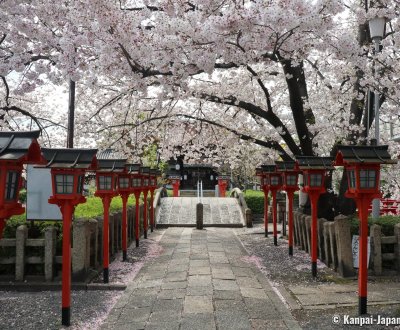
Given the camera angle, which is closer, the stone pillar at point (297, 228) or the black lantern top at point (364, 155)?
the black lantern top at point (364, 155)

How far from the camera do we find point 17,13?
290 inches

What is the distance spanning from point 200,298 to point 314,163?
3769 mm

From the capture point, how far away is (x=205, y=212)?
20.7 meters

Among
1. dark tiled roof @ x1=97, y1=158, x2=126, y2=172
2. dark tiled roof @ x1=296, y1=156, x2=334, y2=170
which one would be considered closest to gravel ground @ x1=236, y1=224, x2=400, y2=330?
dark tiled roof @ x1=296, y1=156, x2=334, y2=170

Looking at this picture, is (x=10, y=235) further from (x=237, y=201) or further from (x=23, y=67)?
(x=237, y=201)

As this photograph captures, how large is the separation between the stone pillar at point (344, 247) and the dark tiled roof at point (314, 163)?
108cm

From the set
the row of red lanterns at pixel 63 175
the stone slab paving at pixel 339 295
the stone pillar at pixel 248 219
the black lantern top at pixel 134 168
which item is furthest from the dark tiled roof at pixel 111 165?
the stone pillar at pixel 248 219

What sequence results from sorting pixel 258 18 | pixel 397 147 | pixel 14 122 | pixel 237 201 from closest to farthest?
pixel 258 18
pixel 397 147
pixel 14 122
pixel 237 201

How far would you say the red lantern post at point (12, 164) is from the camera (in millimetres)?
4162

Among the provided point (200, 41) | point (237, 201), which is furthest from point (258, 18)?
point (237, 201)

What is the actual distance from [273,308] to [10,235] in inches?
204

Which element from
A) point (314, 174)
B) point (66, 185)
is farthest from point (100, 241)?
point (314, 174)

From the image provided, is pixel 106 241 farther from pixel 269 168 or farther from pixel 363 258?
pixel 269 168

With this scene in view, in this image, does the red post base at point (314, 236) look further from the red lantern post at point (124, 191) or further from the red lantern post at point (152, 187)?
the red lantern post at point (152, 187)
